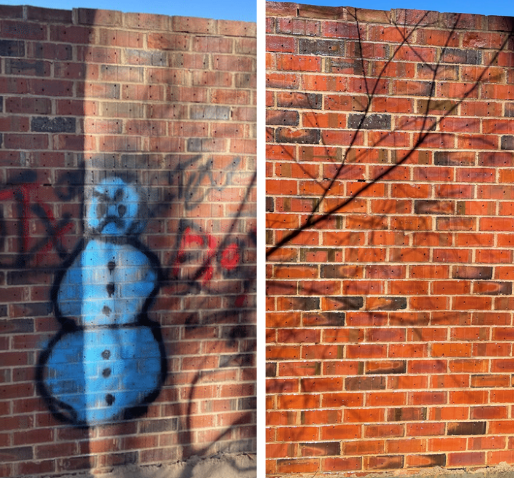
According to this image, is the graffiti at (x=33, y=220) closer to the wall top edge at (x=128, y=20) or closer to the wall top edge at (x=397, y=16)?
the wall top edge at (x=128, y=20)

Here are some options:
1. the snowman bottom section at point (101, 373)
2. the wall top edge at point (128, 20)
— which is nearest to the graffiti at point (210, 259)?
the snowman bottom section at point (101, 373)

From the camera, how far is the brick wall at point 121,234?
2.04 metres

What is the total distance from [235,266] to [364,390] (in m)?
0.81

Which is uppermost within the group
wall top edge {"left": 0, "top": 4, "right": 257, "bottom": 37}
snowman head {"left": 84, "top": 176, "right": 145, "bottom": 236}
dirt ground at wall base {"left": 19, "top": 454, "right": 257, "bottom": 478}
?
wall top edge {"left": 0, "top": 4, "right": 257, "bottom": 37}

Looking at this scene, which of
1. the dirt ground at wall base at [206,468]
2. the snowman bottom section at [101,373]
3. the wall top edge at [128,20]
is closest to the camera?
the wall top edge at [128,20]

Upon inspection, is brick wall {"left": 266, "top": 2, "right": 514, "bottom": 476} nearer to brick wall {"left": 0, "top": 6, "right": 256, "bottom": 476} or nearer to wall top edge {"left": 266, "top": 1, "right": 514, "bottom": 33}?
wall top edge {"left": 266, "top": 1, "right": 514, "bottom": 33}

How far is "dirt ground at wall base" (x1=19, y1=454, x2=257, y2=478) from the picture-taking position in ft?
7.32

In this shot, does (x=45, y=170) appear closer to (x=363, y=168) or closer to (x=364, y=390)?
(x=363, y=168)

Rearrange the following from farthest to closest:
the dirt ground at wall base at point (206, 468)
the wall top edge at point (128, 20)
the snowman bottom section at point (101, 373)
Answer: the dirt ground at wall base at point (206, 468)
the snowman bottom section at point (101, 373)
the wall top edge at point (128, 20)

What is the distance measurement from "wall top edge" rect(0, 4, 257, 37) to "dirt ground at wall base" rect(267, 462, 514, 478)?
2036 mm

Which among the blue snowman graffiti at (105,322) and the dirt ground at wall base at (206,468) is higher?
the blue snowman graffiti at (105,322)

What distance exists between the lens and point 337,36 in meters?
2.03

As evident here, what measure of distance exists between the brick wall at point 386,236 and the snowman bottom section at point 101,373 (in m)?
0.57

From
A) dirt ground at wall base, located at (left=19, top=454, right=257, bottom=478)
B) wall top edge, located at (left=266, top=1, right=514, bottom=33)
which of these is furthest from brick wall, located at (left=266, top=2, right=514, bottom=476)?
dirt ground at wall base, located at (left=19, top=454, right=257, bottom=478)
